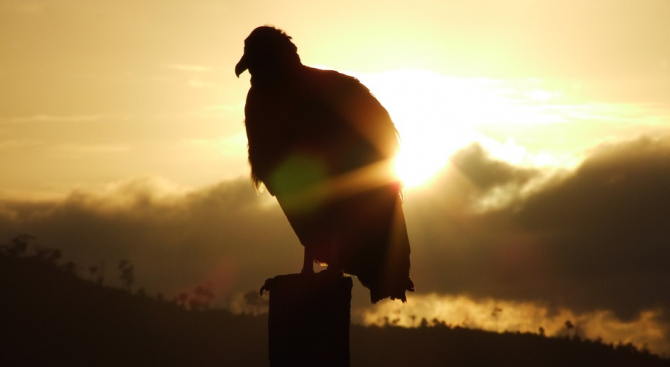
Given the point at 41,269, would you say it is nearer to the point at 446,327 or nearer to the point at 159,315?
the point at 159,315

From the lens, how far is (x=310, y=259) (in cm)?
700

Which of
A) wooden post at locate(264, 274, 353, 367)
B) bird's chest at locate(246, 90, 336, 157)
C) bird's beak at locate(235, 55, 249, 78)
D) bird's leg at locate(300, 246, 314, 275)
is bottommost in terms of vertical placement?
wooden post at locate(264, 274, 353, 367)

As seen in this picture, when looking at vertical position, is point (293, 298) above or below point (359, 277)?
below

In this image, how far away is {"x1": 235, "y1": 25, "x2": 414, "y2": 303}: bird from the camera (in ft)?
21.9

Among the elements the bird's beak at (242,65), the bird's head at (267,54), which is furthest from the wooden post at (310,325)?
the bird's beak at (242,65)

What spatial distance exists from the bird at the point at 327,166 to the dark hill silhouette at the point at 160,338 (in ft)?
53.2

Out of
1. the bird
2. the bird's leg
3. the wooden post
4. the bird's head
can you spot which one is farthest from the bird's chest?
the wooden post

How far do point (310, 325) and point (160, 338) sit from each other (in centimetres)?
2168

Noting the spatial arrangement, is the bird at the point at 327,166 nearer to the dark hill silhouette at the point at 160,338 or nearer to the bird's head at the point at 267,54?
the bird's head at the point at 267,54

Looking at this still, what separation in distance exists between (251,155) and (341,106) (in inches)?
35.0

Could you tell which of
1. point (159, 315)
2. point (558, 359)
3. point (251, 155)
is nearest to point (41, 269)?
point (159, 315)

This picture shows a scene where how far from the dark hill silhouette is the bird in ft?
53.2

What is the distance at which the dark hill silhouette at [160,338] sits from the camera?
22.8 metres

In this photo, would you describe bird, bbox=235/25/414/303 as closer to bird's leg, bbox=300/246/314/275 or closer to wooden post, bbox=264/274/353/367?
bird's leg, bbox=300/246/314/275
